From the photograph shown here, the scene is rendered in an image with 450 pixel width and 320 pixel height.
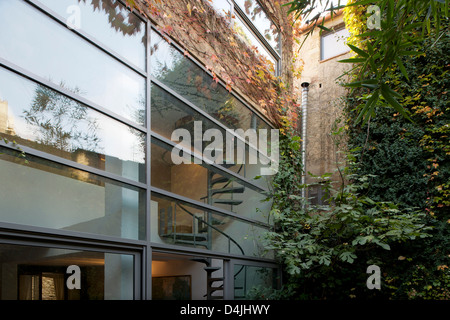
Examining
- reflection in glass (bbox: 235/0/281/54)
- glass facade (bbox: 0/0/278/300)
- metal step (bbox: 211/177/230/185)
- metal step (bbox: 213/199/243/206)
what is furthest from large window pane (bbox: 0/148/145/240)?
reflection in glass (bbox: 235/0/281/54)

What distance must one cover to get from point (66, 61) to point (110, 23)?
71 cm

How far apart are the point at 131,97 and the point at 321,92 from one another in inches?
241

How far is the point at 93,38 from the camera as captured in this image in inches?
135

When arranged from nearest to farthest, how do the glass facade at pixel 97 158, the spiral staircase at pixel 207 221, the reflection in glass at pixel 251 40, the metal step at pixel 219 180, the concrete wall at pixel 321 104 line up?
the glass facade at pixel 97 158
the spiral staircase at pixel 207 221
the metal step at pixel 219 180
the reflection in glass at pixel 251 40
the concrete wall at pixel 321 104

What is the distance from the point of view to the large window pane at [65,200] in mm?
2645

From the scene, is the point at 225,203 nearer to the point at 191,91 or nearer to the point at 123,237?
the point at 191,91

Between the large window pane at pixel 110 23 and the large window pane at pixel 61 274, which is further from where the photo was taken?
the large window pane at pixel 110 23

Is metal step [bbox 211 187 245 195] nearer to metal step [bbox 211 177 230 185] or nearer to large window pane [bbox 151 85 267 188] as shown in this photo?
metal step [bbox 211 177 230 185]

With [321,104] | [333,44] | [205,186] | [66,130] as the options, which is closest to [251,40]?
[205,186]

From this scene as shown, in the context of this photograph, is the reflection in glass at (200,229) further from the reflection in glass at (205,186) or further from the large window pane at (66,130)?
the large window pane at (66,130)

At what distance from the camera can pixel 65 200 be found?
2980 millimetres

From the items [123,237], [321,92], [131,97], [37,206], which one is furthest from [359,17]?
[37,206]

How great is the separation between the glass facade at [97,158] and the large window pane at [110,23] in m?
0.01

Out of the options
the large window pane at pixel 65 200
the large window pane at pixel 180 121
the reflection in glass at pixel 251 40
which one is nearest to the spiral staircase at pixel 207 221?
the large window pane at pixel 180 121
